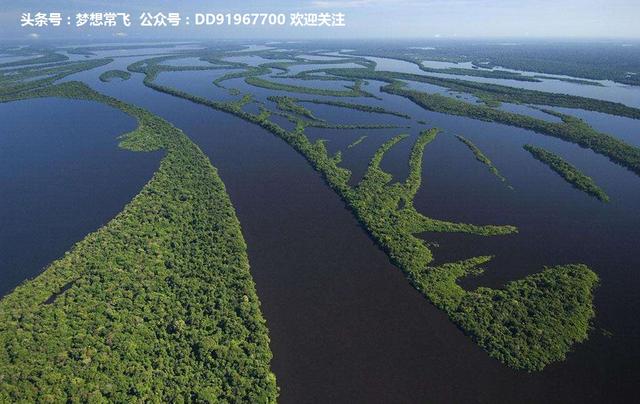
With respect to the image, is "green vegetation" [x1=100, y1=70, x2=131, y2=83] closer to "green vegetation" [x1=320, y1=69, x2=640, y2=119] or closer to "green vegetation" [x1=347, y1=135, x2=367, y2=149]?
"green vegetation" [x1=320, y1=69, x2=640, y2=119]

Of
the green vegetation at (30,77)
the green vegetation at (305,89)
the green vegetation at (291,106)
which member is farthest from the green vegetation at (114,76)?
the green vegetation at (291,106)

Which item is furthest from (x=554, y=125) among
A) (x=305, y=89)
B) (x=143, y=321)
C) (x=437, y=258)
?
(x=143, y=321)

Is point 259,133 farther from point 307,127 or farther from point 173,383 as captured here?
point 173,383

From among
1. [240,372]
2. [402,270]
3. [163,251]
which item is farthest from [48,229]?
[402,270]

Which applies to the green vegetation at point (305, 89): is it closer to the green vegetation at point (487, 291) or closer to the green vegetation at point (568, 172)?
the green vegetation at point (568, 172)

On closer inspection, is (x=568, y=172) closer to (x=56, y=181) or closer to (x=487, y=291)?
(x=487, y=291)

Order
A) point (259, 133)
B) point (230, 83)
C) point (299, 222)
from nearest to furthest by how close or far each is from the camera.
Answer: point (299, 222) < point (259, 133) < point (230, 83)

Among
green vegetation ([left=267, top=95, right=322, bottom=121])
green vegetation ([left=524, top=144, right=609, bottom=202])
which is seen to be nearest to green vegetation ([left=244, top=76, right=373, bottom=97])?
green vegetation ([left=267, top=95, right=322, bottom=121])
